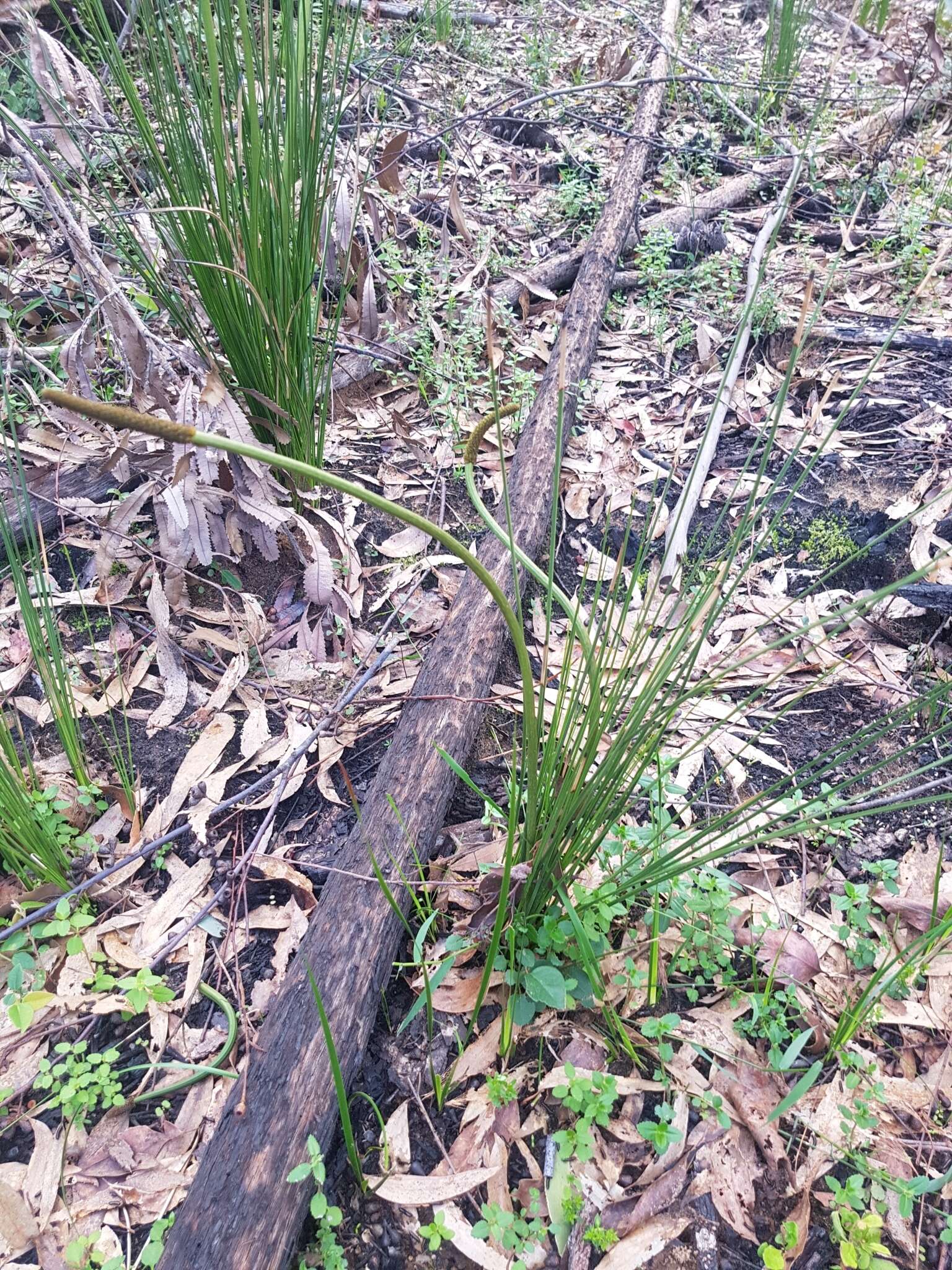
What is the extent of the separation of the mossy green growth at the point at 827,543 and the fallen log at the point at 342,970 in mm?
661

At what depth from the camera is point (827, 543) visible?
1.94 m

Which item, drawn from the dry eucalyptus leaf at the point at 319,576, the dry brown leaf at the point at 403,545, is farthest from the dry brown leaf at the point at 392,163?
the dry eucalyptus leaf at the point at 319,576

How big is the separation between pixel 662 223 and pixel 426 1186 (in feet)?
9.99

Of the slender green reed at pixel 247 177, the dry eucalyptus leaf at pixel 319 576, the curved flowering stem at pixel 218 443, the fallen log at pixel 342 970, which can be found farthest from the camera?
the dry eucalyptus leaf at pixel 319 576

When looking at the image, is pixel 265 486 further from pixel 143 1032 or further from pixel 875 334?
pixel 875 334

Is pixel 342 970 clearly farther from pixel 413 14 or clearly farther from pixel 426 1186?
pixel 413 14

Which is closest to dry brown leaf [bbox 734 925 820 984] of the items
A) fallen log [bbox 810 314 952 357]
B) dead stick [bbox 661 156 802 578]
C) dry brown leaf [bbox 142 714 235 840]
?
dead stick [bbox 661 156 802 578]

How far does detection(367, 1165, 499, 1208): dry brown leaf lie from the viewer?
1.05 metres

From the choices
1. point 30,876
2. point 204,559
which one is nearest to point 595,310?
point 204,559

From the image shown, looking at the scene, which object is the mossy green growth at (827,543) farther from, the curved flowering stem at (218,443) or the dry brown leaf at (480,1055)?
the curved flowering stem at (218,443)

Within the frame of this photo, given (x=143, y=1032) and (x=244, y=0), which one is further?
(x=244, y=0)

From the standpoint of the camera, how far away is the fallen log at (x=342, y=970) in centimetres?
94

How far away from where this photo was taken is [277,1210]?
3.09ft

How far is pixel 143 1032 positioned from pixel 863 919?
1157 millimetres
